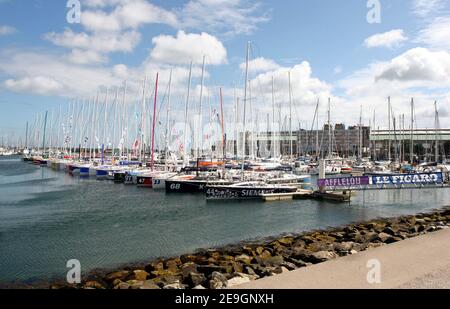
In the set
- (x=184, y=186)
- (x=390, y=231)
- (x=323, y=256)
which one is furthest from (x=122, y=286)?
(x=184, y=186)

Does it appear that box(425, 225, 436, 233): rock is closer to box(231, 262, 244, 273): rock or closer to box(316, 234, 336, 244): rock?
box(316, 234, 336, 244): rock

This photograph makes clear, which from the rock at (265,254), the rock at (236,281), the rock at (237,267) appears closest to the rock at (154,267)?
the rock at (237,267)

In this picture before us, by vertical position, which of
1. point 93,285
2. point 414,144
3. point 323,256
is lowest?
point 93,285

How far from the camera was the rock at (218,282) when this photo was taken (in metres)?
13.3

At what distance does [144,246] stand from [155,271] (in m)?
7.12

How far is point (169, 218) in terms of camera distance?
34.2 m

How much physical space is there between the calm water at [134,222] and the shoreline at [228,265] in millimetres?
1983

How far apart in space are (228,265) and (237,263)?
0.48 meters

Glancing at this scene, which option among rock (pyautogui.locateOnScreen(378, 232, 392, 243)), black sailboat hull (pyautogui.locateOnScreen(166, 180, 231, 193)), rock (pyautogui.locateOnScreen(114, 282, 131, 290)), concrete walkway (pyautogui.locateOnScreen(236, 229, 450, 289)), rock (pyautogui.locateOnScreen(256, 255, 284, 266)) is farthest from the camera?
black sailboat hull (pyautogui.locateOnScreen(166, 180, 231, 193))

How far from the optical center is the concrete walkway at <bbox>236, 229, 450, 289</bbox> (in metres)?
12.0

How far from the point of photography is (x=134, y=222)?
32250 millimetres

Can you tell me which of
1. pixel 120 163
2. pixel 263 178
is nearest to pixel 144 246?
pixel 263 178

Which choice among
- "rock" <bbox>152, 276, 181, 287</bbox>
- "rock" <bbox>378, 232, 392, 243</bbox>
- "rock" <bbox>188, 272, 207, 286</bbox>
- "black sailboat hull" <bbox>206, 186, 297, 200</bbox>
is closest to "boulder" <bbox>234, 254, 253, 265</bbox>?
"rock" <bbox>188, 272, 207, 286</bbox>

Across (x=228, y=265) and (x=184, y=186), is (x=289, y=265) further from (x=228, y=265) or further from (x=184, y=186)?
(x=184, y=186)
